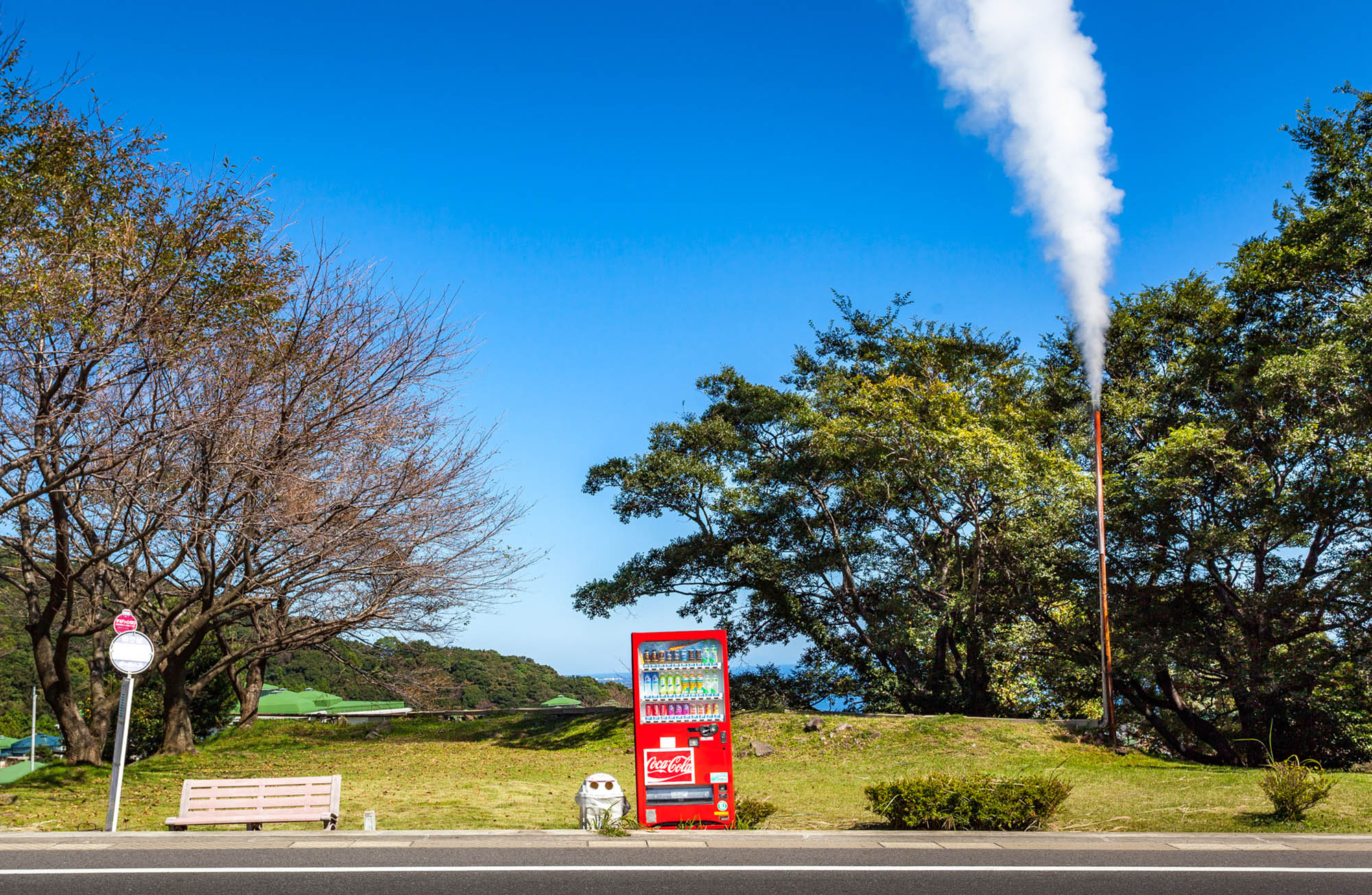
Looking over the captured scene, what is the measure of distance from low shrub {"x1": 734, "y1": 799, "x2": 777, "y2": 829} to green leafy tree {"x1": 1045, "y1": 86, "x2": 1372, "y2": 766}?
13.5m

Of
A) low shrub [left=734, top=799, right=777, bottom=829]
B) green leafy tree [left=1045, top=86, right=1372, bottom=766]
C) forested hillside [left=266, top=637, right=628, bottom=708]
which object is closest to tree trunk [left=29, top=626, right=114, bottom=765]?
low shrub [left=734, top=799, right=777, bottom=829]

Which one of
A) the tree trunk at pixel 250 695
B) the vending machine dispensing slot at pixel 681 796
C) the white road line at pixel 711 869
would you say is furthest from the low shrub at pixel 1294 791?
the tree trunk at pixel 250 695

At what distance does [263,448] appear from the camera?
1493 cm

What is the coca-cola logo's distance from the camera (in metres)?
11.3

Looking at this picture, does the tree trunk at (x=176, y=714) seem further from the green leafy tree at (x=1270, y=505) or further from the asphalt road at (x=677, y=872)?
the green leafy tree at (x=1270, y=505)

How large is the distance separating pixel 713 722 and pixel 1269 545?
55.1 feet

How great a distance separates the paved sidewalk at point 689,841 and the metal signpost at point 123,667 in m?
0.44

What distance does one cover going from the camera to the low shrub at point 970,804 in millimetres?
11375

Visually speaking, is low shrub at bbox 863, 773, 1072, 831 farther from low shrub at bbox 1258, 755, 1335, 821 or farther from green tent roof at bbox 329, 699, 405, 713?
green tent roof at bbox 329, 699, 405, 713

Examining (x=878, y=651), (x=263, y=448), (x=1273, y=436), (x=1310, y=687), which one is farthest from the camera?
(x=878, y=651)

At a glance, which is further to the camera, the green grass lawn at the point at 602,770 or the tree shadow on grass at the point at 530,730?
the tree shadow on grass at the point at 530,730

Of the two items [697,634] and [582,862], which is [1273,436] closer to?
[697,634]

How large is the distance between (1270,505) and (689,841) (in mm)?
17019

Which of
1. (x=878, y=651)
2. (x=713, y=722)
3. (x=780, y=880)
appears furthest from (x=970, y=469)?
(x=780, y=880)
